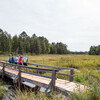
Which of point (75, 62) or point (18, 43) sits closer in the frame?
point (75, 62)

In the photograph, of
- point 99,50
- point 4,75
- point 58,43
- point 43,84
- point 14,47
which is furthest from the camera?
point 58,43

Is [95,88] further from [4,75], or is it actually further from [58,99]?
[4,75]

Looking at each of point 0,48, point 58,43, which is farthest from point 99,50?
point 0,48

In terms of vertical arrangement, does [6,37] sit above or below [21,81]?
above

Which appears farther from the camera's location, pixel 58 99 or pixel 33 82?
pixel 33 82

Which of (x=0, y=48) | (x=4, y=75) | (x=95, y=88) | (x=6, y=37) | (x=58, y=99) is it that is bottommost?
(x=4, y=75)

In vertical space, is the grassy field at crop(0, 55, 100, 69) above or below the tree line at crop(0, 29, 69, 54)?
below

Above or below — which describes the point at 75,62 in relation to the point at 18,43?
below

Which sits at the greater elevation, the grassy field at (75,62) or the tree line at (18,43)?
the tree line at (18,43)

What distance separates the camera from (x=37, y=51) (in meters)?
56.1

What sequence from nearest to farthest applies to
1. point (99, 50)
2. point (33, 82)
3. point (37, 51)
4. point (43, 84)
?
point (43, 84)
point (33, 82)
point (37, 51)
point (99, 50)

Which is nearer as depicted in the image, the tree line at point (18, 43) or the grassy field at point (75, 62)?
the grassy field at point (75, 62)

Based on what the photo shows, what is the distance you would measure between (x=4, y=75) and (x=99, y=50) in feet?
250

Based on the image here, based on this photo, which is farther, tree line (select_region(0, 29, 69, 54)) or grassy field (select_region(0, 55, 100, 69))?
tree line (select_region(0, 29, 69, 54))
